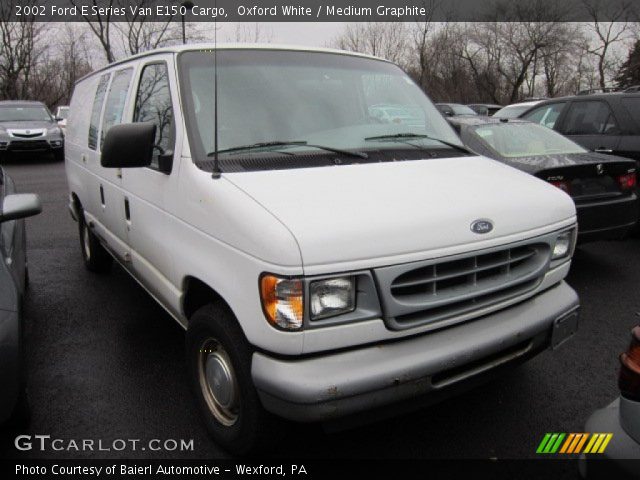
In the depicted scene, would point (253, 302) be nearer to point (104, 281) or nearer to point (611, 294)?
point (104, 281)

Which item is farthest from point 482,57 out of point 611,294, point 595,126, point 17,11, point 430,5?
point 611,294

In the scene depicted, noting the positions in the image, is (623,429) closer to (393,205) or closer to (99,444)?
(393,205)

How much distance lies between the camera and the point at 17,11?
108 ft

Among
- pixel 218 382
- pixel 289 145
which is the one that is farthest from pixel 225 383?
pixel 289 145

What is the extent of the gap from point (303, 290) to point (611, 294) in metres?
3.87

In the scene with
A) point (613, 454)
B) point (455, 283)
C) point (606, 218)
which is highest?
point (455, 283)

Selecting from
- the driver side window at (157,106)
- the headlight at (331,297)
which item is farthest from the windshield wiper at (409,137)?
the headlight at (331,297)

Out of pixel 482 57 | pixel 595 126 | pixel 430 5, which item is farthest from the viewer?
pixel 482 57

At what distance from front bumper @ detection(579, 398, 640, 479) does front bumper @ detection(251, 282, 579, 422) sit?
0.58 meters

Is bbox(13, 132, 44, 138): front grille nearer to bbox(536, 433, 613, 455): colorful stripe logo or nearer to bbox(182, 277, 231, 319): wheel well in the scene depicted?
bbox(182, 277, 231, 319): wheel well

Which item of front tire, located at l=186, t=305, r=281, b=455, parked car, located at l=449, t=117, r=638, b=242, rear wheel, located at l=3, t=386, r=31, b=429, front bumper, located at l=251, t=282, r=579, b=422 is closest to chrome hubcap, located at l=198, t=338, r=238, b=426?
front tire, located at l=186, t=305, r=281, b=455

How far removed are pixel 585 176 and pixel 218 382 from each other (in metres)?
3.99

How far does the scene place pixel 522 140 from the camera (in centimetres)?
582

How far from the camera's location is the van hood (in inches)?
83.9
